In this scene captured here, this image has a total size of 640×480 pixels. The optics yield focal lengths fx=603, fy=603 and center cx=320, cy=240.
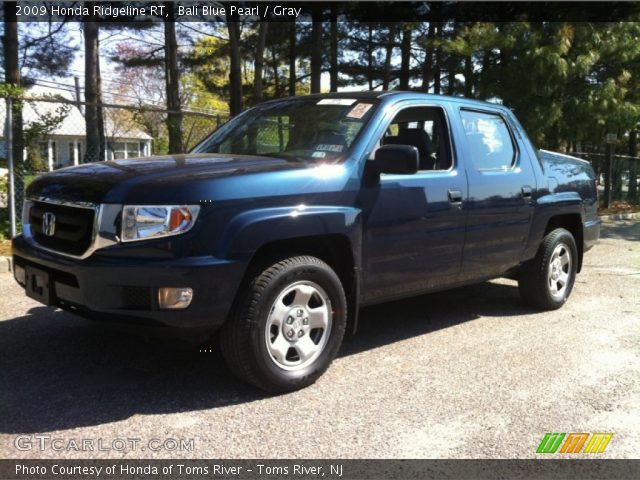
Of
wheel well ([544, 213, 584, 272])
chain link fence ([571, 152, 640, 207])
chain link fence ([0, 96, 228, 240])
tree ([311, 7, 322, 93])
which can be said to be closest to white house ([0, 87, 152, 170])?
chain link fence ([0, 96, 228, 240])

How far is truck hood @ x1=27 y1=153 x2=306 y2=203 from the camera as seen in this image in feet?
10.7

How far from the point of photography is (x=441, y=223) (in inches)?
173

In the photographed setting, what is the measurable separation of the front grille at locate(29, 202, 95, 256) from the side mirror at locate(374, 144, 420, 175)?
176 centimetres

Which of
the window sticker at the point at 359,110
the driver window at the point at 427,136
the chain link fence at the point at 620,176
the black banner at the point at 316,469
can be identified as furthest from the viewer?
the chain link fence at the point at 620,176

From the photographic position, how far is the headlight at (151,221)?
3170 mm

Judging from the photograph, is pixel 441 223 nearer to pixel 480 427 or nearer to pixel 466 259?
pixel 466 259

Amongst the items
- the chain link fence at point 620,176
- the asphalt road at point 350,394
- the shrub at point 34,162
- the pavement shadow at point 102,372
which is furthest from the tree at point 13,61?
the chain link fence at point 620,176

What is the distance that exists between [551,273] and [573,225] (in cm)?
73

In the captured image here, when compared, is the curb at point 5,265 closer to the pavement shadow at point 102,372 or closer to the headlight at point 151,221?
the pavement shadow at point 102,372

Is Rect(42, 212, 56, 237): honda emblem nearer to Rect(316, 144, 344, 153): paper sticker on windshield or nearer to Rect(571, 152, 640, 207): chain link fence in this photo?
Rect(316, 144, 344, 153): paper sticker on windshield

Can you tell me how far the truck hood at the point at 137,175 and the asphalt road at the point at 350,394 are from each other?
115 cm

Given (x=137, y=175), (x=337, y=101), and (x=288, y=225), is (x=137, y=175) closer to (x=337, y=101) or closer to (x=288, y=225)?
(x=288, y=225)

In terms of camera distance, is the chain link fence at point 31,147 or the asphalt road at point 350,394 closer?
the asphalt road at point 350,394

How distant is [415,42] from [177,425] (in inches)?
587
